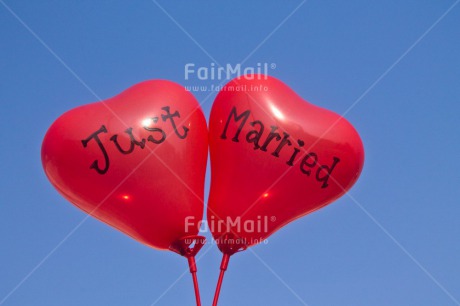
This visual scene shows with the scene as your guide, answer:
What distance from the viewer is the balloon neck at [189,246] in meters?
4.91

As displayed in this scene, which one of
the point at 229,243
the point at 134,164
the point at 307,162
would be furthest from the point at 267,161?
the point at 134,164

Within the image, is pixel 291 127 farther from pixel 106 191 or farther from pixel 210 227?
pixel 106 191

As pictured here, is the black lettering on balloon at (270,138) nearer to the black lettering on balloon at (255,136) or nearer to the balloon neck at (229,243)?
the black lettering on balloon at (255,136)

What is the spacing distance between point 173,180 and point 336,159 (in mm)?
1229

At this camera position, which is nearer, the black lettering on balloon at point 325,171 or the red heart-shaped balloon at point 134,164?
the red heart-shaped balloon at point 134,164

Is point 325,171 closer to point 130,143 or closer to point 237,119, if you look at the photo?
point 237,119

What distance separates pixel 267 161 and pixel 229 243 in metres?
0.67

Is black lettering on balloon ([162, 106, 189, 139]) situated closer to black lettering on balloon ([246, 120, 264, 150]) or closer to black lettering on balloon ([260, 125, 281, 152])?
black lettering on balloon ([246, 120, 264, 150])

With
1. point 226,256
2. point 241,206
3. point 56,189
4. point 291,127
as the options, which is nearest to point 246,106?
point 291,127

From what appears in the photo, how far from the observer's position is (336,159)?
5.08 metres

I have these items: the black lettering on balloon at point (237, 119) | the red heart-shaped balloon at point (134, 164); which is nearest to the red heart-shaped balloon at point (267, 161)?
the black lettering on balloon at point (237, 119)

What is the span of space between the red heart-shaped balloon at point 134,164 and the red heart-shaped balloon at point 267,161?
196 millimetres

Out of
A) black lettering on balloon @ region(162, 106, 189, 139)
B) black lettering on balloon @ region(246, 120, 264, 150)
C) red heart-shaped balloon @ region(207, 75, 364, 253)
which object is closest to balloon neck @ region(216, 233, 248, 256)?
red heart-shaped balloon @ region(207, 75, 364, 253)

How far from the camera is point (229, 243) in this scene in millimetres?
4996
